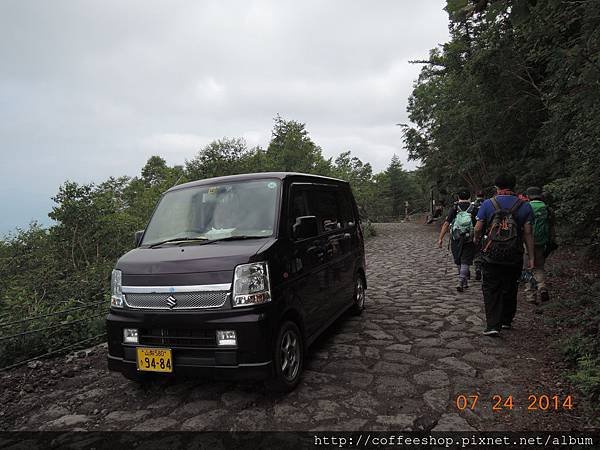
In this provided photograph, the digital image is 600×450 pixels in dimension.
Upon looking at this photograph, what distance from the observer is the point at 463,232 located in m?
6.85

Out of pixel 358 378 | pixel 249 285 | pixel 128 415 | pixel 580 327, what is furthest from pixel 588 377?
pixel 128 415

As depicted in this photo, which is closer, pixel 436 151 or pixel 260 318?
pixel 260 318

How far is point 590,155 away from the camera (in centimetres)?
584

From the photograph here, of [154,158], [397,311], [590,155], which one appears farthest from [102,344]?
[154,158]

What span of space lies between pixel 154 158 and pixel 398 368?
146 feet

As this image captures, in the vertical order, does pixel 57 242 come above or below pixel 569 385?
above

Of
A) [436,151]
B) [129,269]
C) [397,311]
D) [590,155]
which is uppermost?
[436,151]

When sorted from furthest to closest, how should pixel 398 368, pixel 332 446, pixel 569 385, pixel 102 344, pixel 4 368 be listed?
1. pixel 102 344
2. pixel 4 368
3. pixel 398 368
4. pixel 569 385
5. pixel 332 446

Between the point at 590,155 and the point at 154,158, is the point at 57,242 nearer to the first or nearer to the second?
the point at 590,155

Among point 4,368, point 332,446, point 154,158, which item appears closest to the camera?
point 332,446

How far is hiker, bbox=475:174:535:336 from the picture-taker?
4.46m

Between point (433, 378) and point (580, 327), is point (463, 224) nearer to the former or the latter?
point (580, 327)

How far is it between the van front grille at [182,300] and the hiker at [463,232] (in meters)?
5.39
